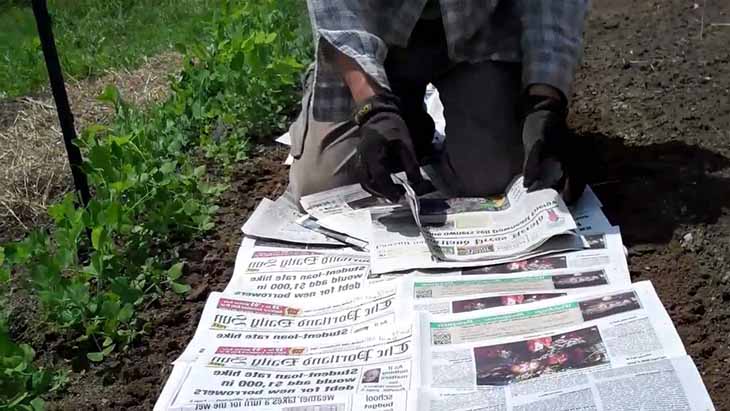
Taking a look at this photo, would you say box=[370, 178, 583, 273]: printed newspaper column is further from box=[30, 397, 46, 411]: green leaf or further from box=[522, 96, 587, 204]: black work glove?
box=[30, 397, 46, 411]: green leaf

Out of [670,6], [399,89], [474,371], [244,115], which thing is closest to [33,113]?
[244,115]

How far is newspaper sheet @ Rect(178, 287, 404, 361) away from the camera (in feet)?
5.74

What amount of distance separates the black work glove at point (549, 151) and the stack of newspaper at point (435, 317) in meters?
0.06

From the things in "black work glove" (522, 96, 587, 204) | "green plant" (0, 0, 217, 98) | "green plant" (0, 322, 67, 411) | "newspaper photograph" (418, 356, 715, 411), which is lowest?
"green plant" (0, 322, 67, 411)

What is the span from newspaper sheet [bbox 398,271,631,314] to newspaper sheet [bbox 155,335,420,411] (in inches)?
5.5

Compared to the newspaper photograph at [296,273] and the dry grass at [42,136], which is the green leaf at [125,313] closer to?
the newspaper photograph at [296,273]

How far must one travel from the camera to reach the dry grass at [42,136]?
2.42 metres

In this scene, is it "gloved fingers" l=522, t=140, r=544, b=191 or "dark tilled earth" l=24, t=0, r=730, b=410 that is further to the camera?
"gloved fingers" l=522, t=140, r=544, b=191

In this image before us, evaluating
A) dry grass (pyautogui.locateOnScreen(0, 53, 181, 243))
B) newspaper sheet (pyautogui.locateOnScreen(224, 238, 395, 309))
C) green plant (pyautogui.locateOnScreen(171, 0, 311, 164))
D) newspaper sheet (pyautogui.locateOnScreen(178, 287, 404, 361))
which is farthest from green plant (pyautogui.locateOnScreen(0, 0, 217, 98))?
newspaper sheet (pyautogui.locateOnScreen(178, 287, 404, 361))

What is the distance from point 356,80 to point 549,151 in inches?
18.2

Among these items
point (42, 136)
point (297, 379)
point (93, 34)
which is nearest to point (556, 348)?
point (297, 379)

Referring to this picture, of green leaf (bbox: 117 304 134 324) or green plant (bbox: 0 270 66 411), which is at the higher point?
green leaf (bbox: 117 304 134 324)

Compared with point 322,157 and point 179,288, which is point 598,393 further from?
point 322,157

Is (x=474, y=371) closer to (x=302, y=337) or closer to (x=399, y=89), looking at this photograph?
(x=302, y=337)
